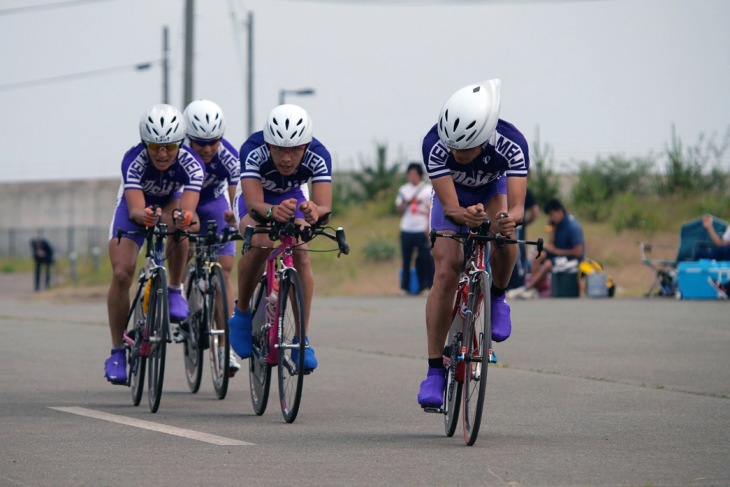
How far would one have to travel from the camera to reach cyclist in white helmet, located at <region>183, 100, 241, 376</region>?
37.6ft

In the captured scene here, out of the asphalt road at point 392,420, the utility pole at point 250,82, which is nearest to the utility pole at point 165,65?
the utility pole at point 250,82

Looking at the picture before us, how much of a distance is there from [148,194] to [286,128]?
6.64 feet

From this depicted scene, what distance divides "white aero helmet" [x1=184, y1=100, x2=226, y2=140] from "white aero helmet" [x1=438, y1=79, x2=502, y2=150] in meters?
4.01

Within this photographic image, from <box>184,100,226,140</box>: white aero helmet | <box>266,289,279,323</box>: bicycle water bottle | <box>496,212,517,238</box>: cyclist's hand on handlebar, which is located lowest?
<box>266,289,279,323</box>: bicycle water bottle

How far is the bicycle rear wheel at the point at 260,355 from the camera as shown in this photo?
9312 mm

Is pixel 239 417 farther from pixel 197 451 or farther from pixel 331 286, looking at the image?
pixel 331 286

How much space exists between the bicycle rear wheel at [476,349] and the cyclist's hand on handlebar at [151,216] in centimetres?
310

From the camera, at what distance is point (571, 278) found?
22.2m

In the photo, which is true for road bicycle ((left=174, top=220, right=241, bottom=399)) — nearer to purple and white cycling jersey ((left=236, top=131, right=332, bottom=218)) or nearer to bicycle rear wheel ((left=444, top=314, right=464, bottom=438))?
purple and white cycling jersey ((left=236, top=131, right=332, bottom=218))

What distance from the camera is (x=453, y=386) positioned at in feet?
26.2

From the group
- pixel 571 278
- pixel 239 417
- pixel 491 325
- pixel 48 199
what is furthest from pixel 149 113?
pixel 48 199

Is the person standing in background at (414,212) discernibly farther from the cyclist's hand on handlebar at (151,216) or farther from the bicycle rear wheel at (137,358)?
the cyclist's hand on handlebar at (151,216)

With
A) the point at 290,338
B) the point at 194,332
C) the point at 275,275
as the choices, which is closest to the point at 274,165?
the point at 275,275

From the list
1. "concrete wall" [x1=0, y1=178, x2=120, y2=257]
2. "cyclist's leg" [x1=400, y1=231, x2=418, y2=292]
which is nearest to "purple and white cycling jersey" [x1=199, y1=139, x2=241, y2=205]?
"cyclist's leg" [x1=400, y1=231, x2=418, y2=292]
